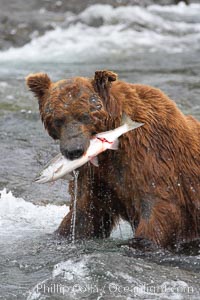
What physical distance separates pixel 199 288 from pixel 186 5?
16223mm

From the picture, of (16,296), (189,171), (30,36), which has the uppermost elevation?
(30,36)

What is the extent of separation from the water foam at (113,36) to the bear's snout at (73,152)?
9.20 meters

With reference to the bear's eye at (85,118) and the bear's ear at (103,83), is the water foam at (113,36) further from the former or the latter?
the bear's eye at (85,118)

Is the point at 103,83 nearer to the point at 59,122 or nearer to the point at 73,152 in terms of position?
the point at 59,122

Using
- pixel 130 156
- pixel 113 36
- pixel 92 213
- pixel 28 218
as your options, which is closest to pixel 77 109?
pixel 130 156

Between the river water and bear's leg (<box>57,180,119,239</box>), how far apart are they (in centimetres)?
10

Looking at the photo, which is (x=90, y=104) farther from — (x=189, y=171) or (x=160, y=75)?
(x=160, y=75)

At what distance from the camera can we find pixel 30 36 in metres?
16.9

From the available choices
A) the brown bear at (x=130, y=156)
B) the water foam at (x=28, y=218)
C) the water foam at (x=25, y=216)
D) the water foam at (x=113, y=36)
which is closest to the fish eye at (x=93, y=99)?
the brown bear at (x=130, y=156)

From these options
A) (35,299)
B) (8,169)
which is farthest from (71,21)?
(35,299)

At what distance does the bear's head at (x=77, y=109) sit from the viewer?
5.57 meters

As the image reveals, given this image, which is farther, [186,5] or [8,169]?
[186,5]

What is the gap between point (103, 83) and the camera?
576 centimetres

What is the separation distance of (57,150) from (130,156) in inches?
131
